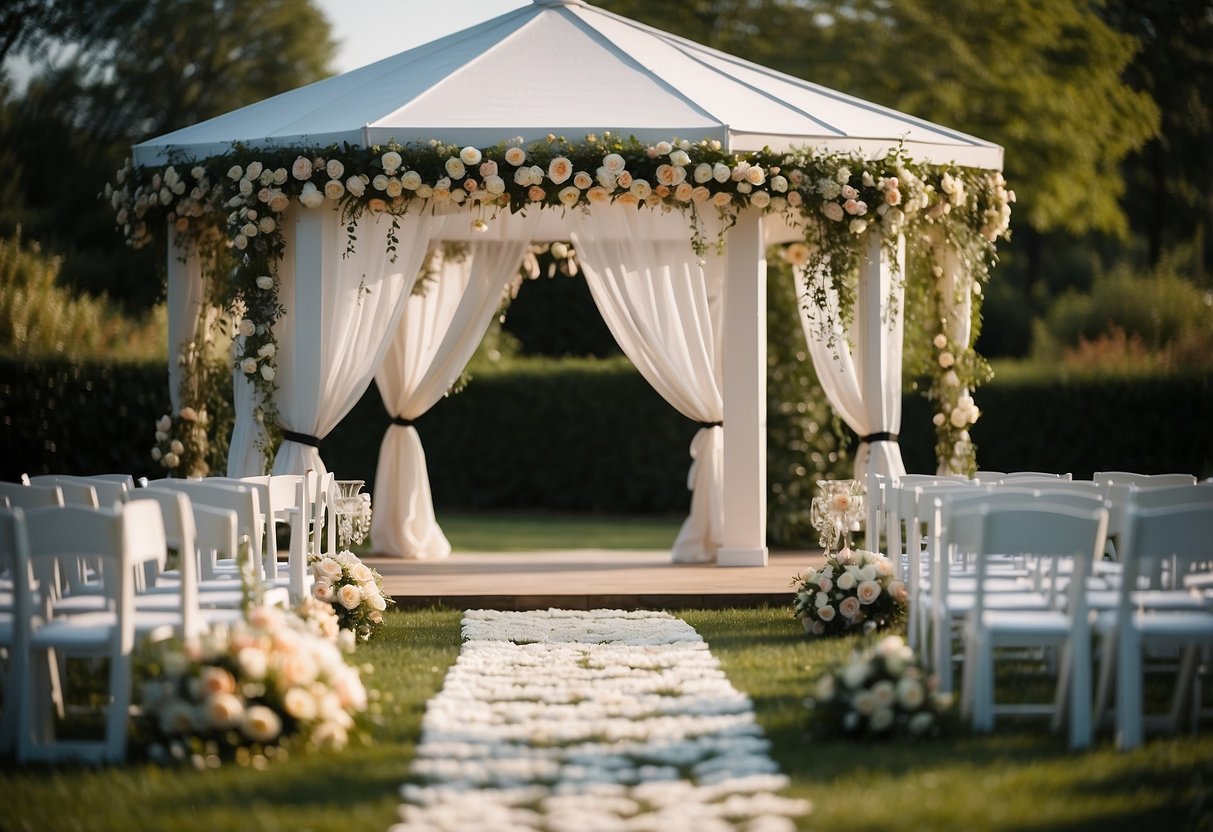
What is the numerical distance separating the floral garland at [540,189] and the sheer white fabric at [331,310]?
0.42 ft

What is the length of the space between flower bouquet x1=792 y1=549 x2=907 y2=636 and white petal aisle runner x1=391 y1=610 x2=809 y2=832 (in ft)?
2.19

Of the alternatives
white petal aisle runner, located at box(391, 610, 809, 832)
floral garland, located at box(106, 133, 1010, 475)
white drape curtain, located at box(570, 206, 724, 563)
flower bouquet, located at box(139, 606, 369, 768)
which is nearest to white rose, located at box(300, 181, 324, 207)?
floral garland, located at box(106, 133, 1010, 475)

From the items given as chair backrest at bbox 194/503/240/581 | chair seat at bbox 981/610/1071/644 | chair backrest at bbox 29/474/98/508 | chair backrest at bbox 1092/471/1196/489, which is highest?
chair backrest at bbox 1092/471/1196/489

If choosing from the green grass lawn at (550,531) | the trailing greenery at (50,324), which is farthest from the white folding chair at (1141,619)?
the trailing greenery at (50,324)

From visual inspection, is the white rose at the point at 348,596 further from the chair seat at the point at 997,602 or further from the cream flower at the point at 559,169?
the chair seat at the point at 997,602

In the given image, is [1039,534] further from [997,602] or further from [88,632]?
[88,632]

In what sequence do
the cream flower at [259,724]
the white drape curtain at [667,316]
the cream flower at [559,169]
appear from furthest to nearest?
the white drape curtain at [667,316]
the cream flower at [559,169]
the cream flower at [259,724]

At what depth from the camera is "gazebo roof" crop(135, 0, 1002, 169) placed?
9.90 metres

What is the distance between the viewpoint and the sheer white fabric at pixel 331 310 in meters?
9.99

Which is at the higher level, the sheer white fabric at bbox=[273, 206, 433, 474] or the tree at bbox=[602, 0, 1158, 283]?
the tree at bbox=[602, 0, 1158, 283]

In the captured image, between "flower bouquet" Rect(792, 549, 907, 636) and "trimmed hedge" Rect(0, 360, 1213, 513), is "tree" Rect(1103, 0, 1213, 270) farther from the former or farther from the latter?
"flower bouquet" Rect(792, 549, 907, 636)

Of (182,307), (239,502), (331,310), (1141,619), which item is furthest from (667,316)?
(1141,619)

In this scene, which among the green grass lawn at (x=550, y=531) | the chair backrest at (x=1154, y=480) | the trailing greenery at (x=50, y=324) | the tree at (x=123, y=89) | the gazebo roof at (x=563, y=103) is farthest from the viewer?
the tree at (x=123, y=89)

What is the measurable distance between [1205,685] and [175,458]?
698 centimetres
